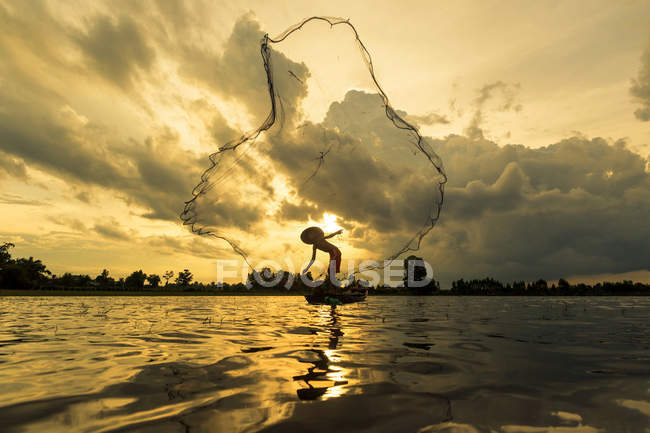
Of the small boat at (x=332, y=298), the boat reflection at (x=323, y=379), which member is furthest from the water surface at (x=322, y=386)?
the small boat at (x=332, y=298)

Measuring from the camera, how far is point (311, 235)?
4606 centimetres

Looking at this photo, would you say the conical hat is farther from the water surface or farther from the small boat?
the water surface

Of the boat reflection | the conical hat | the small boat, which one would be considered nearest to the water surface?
the boat reflection

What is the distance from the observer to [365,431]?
526cm

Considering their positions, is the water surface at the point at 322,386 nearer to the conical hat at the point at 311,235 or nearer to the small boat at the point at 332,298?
the small boat at the point at 332,298

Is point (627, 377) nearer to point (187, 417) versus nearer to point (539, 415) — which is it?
point (539, 415)

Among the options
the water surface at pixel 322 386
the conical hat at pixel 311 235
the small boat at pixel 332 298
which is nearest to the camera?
the water surface at pixel 322 386

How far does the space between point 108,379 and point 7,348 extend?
7.19 m

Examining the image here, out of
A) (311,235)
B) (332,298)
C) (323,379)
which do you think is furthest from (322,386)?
(311,235)

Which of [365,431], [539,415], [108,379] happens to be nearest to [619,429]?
[539,415]

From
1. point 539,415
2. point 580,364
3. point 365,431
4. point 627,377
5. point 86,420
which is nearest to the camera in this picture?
point 365,431

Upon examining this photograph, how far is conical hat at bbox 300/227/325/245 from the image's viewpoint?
46094 millimetres

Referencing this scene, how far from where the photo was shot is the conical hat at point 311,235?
1815 inches

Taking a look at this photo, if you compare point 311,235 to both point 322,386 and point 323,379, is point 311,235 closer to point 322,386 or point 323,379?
point 323,379
